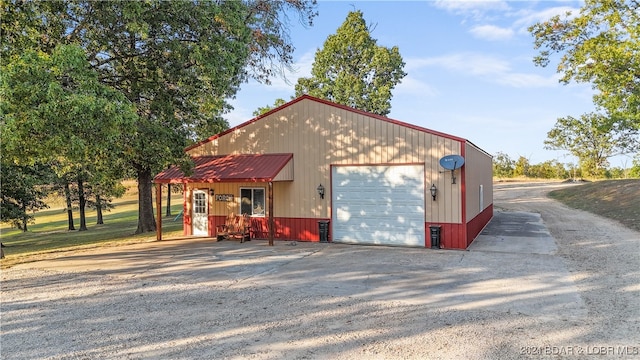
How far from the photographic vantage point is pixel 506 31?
14031 millimetres

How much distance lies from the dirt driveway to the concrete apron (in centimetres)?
4

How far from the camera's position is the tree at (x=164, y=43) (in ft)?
30.2

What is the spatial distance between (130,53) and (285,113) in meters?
5.00

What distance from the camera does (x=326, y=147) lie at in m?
12.5

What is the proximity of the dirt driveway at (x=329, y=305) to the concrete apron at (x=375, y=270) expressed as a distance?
42mm

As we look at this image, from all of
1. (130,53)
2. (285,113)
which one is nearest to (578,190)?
(285,113)

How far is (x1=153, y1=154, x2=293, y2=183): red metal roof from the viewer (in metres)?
12.1

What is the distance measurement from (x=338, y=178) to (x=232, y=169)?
3627 millimetres


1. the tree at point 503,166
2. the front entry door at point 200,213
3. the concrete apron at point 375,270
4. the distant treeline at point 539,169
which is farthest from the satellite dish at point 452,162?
the tree at point 503,166

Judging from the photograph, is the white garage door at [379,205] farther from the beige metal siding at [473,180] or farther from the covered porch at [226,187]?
the covered porch at [226,187]

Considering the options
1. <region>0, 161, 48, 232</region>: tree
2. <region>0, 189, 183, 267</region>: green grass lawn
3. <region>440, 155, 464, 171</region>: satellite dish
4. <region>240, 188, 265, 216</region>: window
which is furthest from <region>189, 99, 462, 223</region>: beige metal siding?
<region>0, 161, 48, 232</region>: tree

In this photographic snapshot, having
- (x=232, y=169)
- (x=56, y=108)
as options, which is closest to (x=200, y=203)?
(x=232, y=169)

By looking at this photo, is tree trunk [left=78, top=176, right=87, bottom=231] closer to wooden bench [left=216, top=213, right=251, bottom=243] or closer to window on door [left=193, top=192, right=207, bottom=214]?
window on door [left=193, top=192, right=207, bottom=214]

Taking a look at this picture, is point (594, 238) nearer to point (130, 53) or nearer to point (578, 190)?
point (130, 53)
